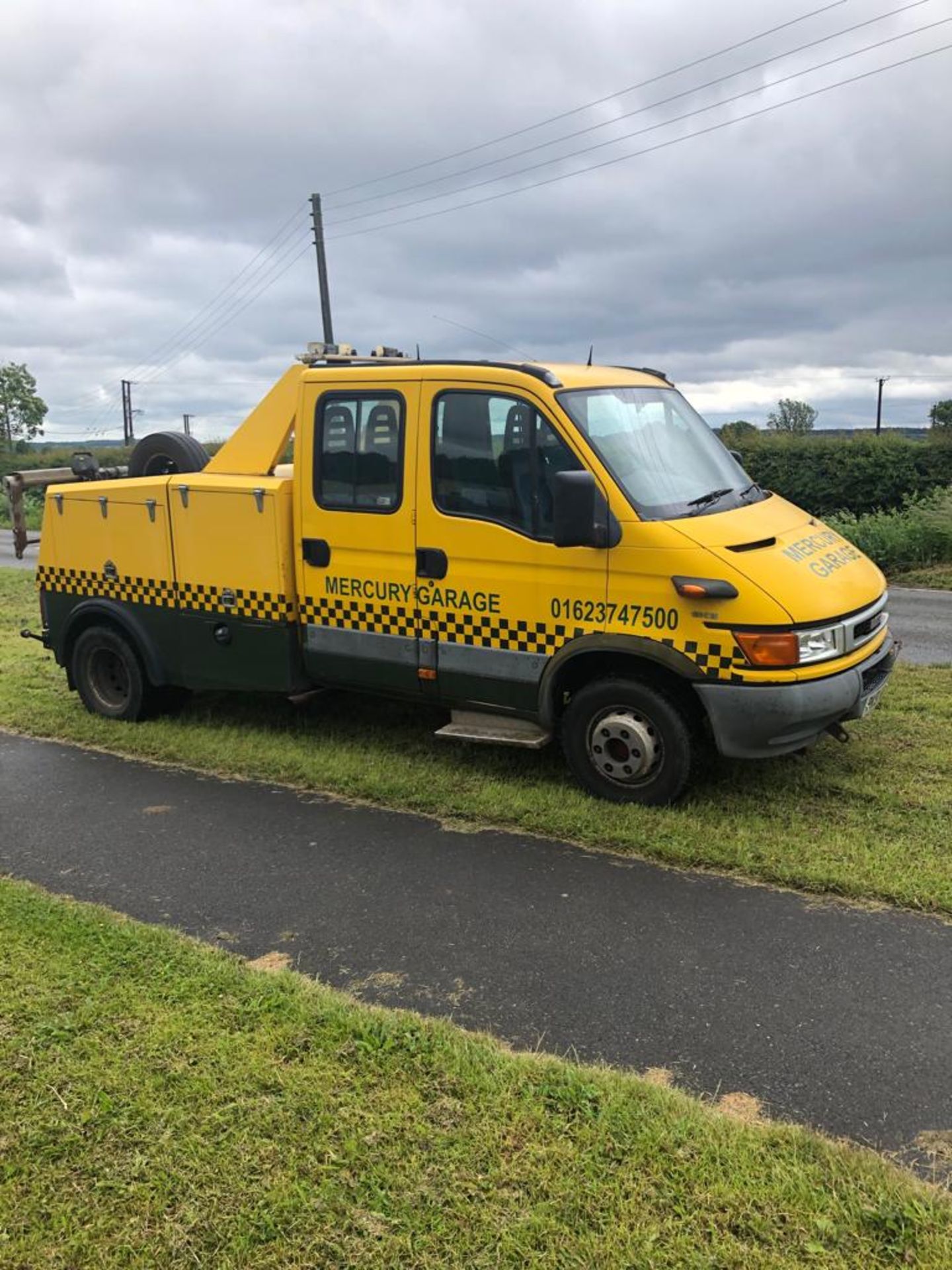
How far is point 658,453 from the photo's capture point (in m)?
5.36

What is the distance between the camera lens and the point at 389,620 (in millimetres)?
5762

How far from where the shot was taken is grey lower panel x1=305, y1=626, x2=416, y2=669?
575 centimetres

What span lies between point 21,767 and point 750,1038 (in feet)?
16.2

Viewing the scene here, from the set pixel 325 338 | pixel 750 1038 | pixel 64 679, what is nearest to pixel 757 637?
pixel 750 1038

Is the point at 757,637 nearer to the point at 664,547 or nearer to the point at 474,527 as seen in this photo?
the point at 664,547

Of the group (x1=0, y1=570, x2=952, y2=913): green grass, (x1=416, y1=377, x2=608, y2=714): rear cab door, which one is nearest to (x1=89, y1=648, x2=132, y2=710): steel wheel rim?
(x1=0, y1=570, x2=952, y2=913): green grass

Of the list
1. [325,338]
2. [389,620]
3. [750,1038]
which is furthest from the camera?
[325,338]

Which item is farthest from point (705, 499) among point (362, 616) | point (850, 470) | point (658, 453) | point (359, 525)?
point (850, 470)

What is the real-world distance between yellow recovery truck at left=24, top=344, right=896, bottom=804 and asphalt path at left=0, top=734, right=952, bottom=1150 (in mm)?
845

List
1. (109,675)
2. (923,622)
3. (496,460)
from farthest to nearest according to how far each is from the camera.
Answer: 1. (923,622)
2. (109,675)
3. (496,460)

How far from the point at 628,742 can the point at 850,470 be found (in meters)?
14.9

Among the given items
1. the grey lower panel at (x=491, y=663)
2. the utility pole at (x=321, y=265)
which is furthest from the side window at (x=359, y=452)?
the utility pole at (x=321, y=265)

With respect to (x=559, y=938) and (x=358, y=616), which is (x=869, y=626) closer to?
(x=559, y=938)

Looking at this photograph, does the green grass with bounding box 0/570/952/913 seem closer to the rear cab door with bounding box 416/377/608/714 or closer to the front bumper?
the front bumper
